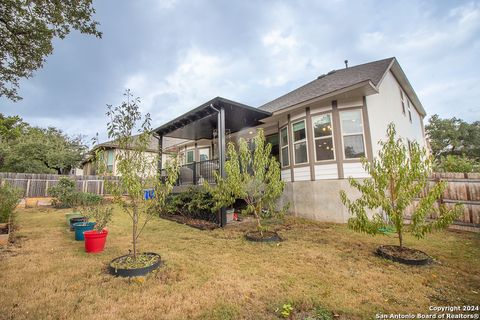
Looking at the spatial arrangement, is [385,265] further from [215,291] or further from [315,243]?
[215,291]

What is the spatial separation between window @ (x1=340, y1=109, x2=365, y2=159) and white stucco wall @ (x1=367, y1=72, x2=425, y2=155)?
1.29 ft

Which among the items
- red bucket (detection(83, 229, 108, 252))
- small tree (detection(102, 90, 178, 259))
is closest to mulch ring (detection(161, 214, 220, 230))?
red bucket (detection(83, 229, 108, 252))

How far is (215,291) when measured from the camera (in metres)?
2.72

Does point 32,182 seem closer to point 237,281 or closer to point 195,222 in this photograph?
point 195,222

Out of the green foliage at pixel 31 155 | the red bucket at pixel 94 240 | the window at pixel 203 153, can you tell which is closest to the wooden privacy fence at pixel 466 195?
the red bucket at pixel 94 240

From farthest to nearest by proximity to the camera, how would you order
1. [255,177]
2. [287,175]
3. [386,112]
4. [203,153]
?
1. [203,153]
2. [287,175]
3. [386,112]
4. [255,177]

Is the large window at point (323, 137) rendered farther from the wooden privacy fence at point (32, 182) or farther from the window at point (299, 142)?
the wooden privacy fence at point (32, 182)

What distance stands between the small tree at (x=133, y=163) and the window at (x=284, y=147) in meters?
6.22

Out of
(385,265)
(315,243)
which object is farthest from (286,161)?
(385,265)

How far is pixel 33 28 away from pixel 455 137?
34.4 m

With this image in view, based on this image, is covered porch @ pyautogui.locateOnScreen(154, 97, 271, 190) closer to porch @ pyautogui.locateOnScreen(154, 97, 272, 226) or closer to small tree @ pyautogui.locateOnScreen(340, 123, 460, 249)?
porch @ pyautogui.locateOnScreen(154, 97, 272, 226)

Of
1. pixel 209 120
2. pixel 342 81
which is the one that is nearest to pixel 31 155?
pixel 209 120

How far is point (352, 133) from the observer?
727 cm

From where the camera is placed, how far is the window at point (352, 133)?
7.19m
